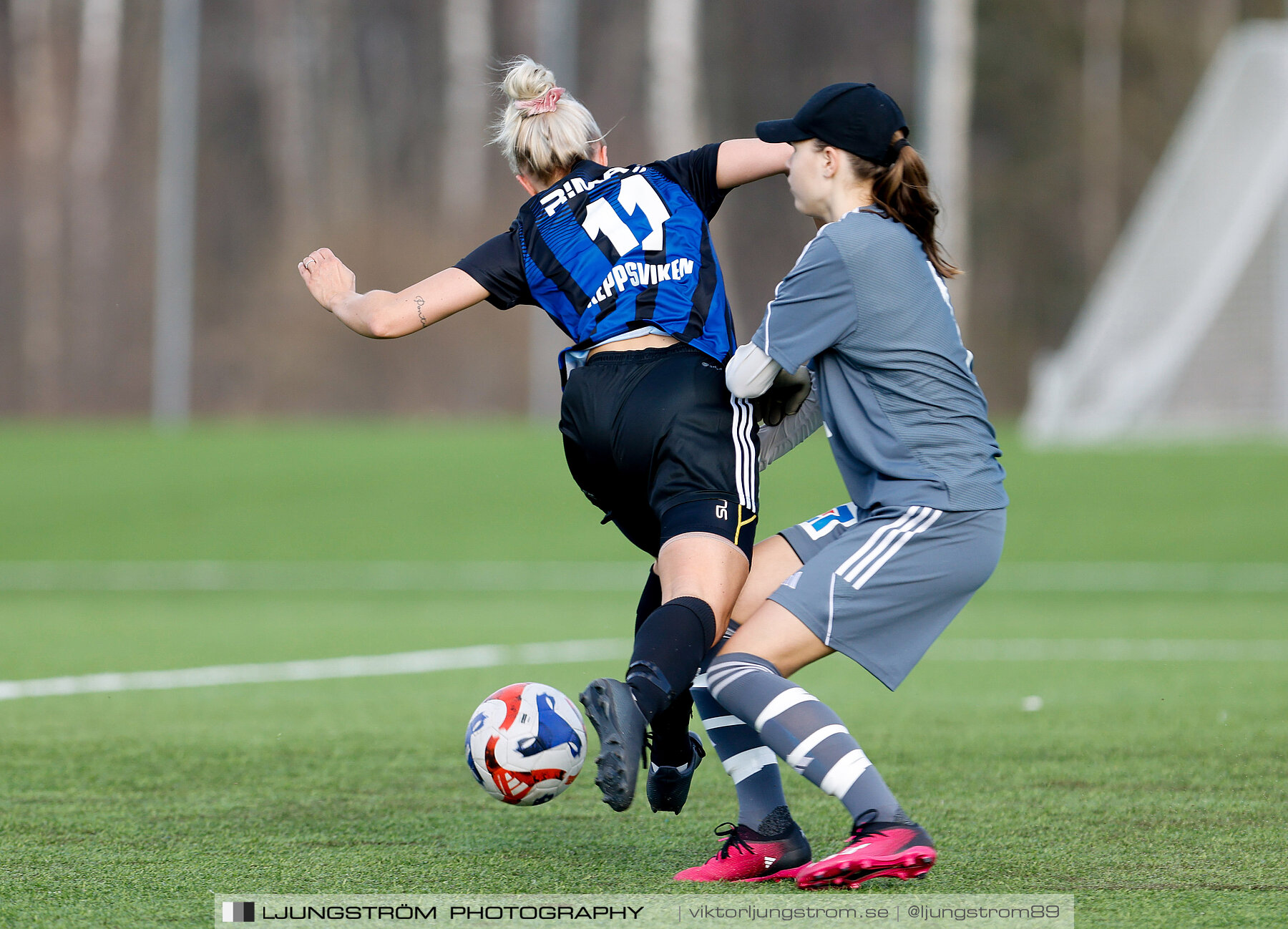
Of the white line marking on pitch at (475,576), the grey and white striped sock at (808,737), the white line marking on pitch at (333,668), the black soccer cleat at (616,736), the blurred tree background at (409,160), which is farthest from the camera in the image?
the blurred tree background at (409,160)

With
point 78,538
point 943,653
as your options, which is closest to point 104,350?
point 78,538

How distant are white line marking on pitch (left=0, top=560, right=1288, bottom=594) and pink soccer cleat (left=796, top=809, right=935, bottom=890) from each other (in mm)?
11135

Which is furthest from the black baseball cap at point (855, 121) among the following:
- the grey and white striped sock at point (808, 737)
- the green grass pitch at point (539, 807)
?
the green grass pitch at point (539, 807)

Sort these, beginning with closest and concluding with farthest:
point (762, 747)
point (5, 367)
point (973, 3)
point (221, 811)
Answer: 1. point (762, 747)
2. point (221, 811)
3. point (5, 367)
4. point (973, 3)

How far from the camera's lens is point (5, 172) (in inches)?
1122

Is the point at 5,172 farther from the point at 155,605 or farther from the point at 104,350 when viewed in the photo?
the point at 155,605

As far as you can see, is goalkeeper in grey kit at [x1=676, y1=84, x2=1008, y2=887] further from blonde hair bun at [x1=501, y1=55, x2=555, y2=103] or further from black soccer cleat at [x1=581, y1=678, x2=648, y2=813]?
blonde hair bun at [x1=501, y1=55, x2=555, y2=103]

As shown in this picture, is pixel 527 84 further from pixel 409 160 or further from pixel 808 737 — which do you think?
pixel 409 160

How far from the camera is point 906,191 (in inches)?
151

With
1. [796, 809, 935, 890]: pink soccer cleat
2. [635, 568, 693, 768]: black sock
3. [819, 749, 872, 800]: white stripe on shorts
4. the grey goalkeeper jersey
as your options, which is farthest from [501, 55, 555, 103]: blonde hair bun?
[796, 809, 935, 890]: pink soccer cleat

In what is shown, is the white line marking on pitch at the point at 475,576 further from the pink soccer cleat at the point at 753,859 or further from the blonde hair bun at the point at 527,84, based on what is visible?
the pink soccer cleat at the point at 753,859

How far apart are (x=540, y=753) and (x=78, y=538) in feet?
49.7

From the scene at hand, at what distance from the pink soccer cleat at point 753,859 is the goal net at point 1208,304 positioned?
53.2ft

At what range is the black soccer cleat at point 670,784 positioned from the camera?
165 inches
